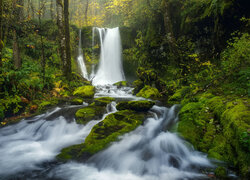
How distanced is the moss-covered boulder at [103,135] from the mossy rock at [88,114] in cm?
98

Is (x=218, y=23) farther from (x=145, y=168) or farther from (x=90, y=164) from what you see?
(x=90, y=164)

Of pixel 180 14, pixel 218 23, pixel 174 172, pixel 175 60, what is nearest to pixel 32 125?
pixel 174 172

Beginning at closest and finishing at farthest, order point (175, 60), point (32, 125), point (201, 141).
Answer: point (201, 141) < point (32, 125) < point (175, 60)

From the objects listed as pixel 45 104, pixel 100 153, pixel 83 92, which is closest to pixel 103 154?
pixel 100 153

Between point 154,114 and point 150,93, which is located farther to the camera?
point 150,93

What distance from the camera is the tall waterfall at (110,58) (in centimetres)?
1728

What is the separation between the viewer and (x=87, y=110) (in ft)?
20.5

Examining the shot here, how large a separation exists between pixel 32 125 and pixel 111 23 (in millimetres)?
34605

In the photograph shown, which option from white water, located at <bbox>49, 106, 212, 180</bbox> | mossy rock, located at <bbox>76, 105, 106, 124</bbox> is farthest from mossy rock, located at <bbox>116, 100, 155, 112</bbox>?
white water, located at <bbox>49, 106, 212, 180</bbox>

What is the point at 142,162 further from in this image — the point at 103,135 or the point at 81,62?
the point at 81,62

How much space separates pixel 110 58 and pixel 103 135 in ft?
49.2

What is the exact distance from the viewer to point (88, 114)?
600 centimetres

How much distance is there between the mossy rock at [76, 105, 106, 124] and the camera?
18.8 feet

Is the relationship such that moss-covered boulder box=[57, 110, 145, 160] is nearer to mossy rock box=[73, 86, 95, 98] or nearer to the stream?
the stream
